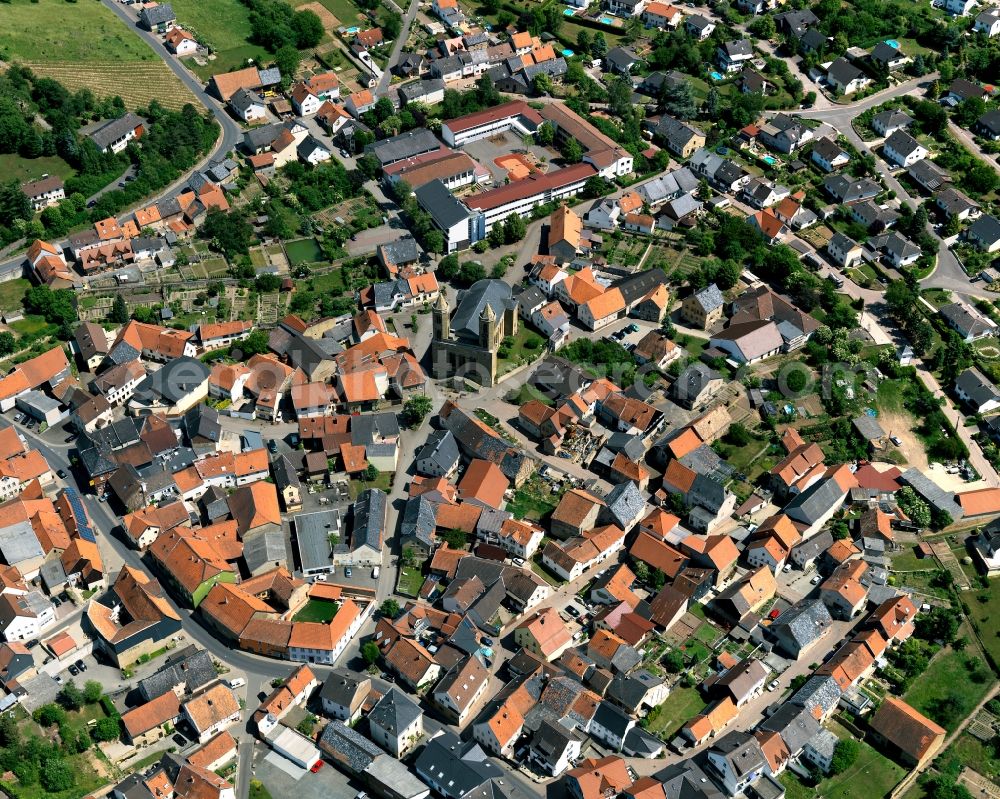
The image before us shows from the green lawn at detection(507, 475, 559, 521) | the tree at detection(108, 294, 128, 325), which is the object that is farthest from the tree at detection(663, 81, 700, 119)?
the tree at detection(108, 294, 128, 325)

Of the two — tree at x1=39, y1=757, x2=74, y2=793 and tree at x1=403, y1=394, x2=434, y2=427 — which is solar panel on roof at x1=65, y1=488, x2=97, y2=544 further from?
tree at x1=403, y1=394, x2=434, y2=427

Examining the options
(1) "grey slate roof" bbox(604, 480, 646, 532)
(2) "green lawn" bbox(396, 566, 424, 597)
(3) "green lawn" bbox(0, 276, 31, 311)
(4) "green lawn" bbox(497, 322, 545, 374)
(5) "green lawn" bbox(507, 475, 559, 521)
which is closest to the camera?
(2) "green lawn" bbox(396, 566, 424, 597)

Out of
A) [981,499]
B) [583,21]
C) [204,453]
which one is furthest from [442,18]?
[981,499]

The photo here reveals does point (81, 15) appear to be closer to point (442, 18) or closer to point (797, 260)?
point (442, 18)

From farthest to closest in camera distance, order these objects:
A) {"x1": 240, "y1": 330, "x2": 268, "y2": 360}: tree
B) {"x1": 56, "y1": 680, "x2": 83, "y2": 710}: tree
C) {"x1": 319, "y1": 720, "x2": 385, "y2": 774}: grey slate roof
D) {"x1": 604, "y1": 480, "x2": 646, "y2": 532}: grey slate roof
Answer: {"x1": 240, "y1": 330, "x2": 268, "y2": 360}: tree → {"x1": 604, "y1": 480, "x2": 646, "y2": 532}: grey slate roof → {"x1": 56, "y1": 680, "x2": 83, "y2": 710}: tree → {"x1": 319, "y1": 720, "x2": 385, "y2": 774}: grey slate roof

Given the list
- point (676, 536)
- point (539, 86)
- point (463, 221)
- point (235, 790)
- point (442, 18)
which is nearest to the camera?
point (235, 790)

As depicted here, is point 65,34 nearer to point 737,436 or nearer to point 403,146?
point 403,146
